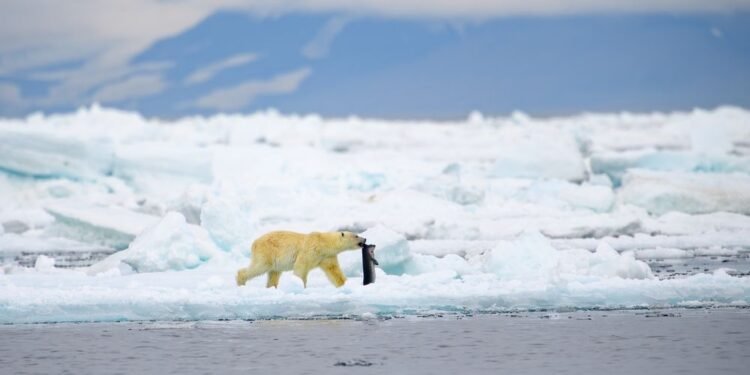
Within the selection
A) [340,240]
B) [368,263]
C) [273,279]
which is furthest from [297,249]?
[368,263]

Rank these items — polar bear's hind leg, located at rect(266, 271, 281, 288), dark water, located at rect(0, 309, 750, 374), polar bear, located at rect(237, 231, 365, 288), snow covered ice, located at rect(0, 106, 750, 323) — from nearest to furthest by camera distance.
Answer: dark water, located at rect(0, 309, 750, 374) → snow covered ice, located at rect(0, 106, 750, 323) → polar bear, located at rect(237, 231, 365, 288) → polar bear's hind leg, located at rect(266, 271, 281, 288)

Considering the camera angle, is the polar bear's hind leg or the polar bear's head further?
the polar bear's hind leg

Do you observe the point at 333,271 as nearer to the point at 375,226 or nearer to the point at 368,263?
the point at 368,263

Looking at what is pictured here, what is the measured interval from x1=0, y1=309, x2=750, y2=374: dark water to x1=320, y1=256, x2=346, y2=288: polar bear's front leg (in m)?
1.09

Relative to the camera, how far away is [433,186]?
20438 millimetres

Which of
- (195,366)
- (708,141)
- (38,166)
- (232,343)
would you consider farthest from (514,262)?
(708,141)

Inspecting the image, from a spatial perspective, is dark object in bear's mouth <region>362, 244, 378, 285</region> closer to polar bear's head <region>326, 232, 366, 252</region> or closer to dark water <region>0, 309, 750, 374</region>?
polar bear's head <region>326, 232, 366, 252</region>

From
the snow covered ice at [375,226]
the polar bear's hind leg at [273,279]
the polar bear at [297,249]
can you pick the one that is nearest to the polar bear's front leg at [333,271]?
the polar bear at [297,249]

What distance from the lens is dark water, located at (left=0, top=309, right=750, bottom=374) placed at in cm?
706

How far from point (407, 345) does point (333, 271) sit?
230cm

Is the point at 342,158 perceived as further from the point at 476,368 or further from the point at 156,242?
the point at 476,368

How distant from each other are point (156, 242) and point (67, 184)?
1161 centimetres

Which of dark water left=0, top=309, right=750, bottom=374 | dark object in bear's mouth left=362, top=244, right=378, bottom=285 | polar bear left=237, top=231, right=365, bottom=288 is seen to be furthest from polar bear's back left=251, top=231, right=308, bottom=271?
dark water left=0, top=309, right=750, bottom=374

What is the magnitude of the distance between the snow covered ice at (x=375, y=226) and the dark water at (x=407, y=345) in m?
0.49
